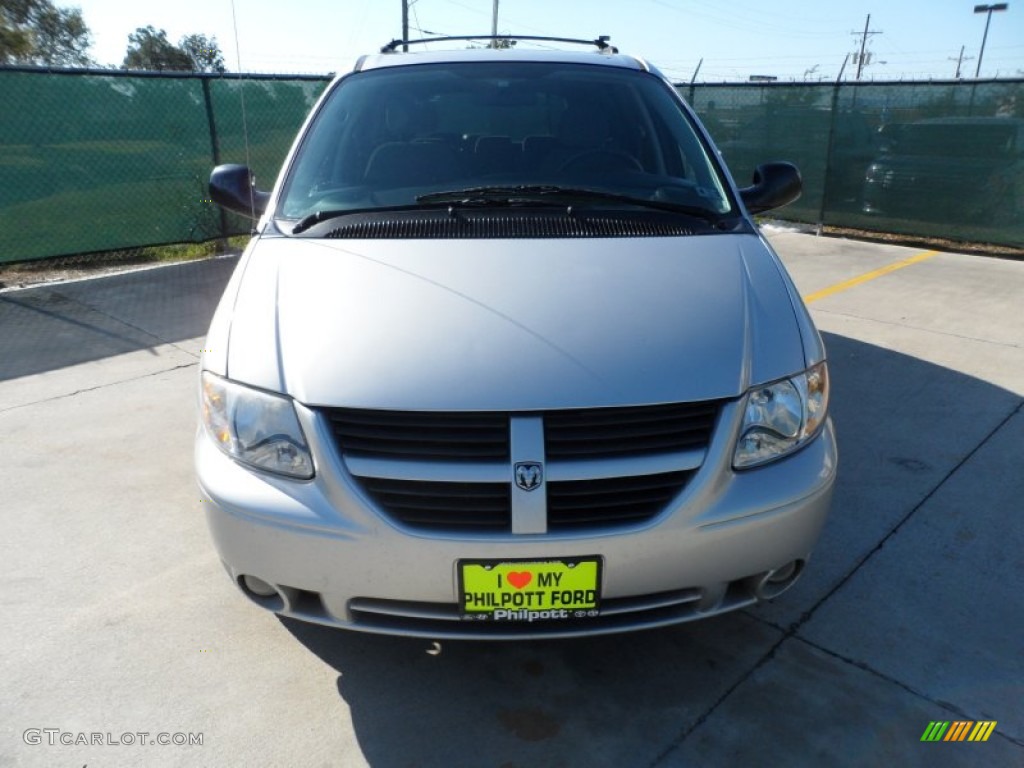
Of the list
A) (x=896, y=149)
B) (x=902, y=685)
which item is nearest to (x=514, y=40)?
(x=902, y=685)

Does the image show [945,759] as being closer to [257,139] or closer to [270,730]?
[270,730]

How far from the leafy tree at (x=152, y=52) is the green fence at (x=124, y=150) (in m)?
35.3

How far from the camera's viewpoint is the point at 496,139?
3.30 meters

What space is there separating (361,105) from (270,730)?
2513mm

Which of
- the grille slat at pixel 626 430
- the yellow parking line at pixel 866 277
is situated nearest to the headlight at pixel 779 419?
the grille slat at pixel 626 430

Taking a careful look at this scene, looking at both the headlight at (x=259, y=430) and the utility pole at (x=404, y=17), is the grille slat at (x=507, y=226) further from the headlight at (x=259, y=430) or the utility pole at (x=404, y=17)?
the utility pole at (x=404, y=17)

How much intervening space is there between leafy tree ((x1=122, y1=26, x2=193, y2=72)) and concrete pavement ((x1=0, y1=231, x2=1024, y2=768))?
137 feet

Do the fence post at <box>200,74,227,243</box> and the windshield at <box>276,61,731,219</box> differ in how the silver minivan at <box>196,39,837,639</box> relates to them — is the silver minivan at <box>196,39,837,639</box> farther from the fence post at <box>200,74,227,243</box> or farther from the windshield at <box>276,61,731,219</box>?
the fence post at <box>200,74,227,243</box>

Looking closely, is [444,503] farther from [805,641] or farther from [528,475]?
[805,641]

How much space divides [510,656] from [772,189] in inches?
95.2

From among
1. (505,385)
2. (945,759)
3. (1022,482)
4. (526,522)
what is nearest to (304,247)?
(505,385)

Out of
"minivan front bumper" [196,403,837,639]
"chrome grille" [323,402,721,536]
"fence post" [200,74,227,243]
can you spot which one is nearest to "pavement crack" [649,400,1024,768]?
"minivan front bumper" [196,403,837,639]

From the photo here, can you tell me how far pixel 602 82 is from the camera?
11.8ft

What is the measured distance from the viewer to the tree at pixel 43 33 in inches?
986
